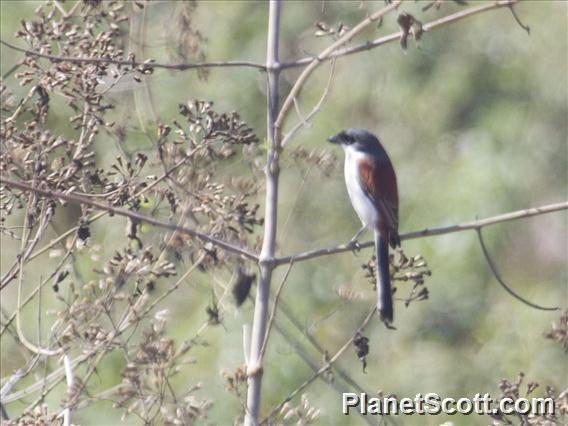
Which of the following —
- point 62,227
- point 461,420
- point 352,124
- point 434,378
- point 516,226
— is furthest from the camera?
point 62,227

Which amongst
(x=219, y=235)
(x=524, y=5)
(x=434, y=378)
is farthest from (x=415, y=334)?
(x=219, y=235)

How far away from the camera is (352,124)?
8.48 meters

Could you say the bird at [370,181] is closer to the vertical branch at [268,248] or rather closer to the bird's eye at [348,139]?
the bird's eye at [348,139]

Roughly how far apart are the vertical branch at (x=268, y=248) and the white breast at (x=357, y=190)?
166 cm

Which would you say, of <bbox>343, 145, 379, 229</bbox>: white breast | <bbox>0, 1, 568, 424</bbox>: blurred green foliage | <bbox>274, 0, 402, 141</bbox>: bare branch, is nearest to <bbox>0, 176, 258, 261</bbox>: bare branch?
<bbox>274, 0, 402, 141</bbox>: bare branch

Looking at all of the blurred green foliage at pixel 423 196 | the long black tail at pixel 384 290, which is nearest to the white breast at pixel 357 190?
the long black tail at pixel 384 290

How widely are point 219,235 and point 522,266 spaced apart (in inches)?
162

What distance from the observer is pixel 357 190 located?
18.4 ft

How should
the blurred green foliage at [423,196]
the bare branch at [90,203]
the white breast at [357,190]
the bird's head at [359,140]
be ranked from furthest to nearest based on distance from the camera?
the blurred green foliage at [423,196], the bird's head at [359,140], the white breast at [357,190], the bare branch at [90,203]

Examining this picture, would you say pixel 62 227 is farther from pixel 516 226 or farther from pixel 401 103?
pixel 516 226

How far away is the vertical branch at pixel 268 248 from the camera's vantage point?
11.6 feet

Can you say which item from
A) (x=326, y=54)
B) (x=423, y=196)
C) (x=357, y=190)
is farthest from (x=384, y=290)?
(x=423, y=196)

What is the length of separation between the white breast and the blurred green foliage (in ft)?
3.86

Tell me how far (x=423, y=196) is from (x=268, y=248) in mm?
4475
